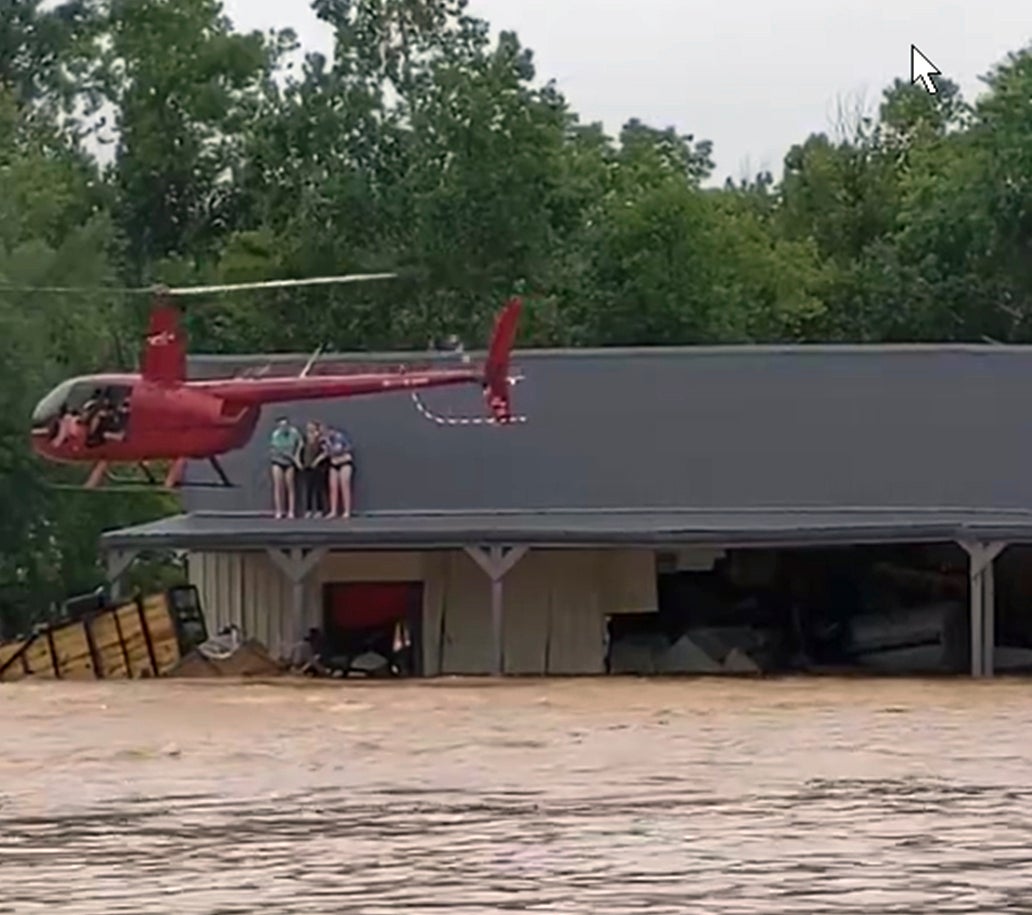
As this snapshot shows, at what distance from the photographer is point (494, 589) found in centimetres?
2970

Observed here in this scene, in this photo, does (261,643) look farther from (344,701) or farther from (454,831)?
(454,831)

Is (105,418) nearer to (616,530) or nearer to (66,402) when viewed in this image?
(66,402)

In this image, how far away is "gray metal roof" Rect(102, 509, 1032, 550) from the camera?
2967 cm

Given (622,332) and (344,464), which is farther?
(622,332)

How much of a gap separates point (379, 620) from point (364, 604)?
10.0 inches

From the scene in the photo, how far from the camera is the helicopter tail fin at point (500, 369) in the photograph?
30.1 meters

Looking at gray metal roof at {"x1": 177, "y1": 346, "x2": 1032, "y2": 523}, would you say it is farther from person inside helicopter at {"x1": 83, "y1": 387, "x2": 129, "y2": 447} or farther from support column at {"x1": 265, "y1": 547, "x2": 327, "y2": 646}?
person inside helicopter at {"x1": 83, "y1": 387, "x2": 129, "y2": 447}

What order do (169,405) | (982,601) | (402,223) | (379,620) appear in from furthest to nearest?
(402,223), (379,620), (169,405), (982,601)

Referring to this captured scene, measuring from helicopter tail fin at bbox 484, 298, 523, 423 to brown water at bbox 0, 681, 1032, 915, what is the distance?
11.2 feet

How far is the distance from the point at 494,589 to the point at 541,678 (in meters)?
1.57

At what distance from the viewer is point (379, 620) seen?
32156mm

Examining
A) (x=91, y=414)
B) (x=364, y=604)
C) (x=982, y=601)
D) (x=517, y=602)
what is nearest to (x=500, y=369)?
(x=517, y=602)

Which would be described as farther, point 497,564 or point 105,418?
point 105,418

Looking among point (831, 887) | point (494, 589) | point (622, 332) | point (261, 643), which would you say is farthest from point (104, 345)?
point (831, 887)
